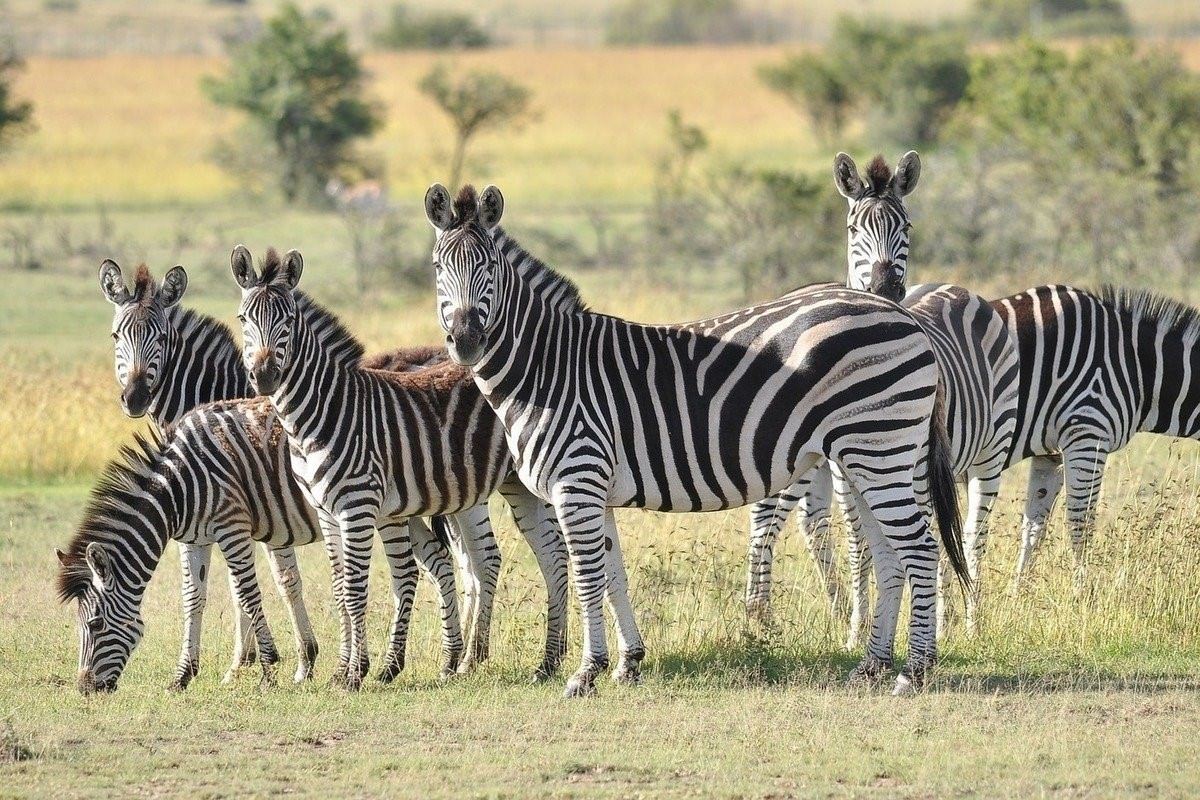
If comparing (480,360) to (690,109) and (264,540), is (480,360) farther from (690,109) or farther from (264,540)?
(690,109)

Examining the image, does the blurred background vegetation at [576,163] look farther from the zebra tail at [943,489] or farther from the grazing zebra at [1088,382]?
the zebra tail at [943,489]

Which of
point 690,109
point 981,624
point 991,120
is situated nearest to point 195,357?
point 981,624

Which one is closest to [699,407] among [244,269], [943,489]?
[943,489]

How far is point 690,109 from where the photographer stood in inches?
2333

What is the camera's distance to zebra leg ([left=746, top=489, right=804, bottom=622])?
1009 centimetres

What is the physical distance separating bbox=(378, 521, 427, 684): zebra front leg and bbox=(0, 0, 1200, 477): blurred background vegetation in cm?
761

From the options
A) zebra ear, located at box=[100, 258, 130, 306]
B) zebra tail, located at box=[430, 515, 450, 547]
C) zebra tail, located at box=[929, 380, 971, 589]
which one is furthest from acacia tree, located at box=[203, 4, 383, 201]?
zebra tail, located at box=[929, 380, 971, 589]

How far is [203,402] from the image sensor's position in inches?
413

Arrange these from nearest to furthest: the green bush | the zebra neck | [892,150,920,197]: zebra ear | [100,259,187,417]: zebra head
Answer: [100,259,187,417]: zebra head, the zebra neck, [892,150,920,197]: zebra ear, the green bush

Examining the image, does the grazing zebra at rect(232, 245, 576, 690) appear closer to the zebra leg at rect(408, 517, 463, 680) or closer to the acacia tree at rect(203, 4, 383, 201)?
the zebra leg at rect(408, 517, 463, 680)

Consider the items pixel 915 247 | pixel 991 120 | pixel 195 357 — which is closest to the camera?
pixel 195 357

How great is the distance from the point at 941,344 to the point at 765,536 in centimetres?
167

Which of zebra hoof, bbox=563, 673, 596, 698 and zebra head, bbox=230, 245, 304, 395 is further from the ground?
zebra head, bbox=230, 245, 304, 395

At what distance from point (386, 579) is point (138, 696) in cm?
307
